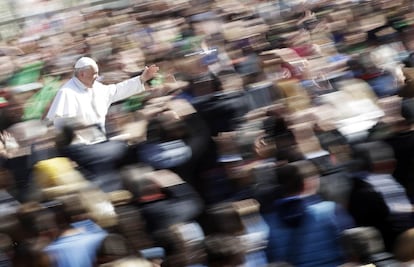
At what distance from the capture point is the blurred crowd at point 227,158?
13.2 feet

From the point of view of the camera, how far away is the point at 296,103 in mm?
5543

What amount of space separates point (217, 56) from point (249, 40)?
0.82 m

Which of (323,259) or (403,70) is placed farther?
(403,70)

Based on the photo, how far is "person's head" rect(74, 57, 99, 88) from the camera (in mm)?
6441

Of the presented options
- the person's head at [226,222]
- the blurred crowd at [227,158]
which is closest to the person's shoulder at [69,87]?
the blurred crowd at [227,158]

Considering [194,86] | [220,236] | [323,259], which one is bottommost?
[323,259]

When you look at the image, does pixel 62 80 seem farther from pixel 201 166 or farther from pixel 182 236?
pixel 182 236

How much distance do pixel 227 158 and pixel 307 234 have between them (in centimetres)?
109

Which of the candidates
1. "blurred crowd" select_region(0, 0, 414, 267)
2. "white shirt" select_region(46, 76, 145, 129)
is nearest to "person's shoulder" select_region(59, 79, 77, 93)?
"white shirt" select_region(46, 76, 145, 129)

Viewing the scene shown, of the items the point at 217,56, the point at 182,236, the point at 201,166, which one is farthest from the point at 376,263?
the point at 217,56

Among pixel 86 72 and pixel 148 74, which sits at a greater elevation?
pixel 86 72

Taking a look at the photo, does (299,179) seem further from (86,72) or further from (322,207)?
(86,72)

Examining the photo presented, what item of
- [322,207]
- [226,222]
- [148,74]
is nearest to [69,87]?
[148,74]

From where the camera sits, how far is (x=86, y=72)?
21.2 feet
